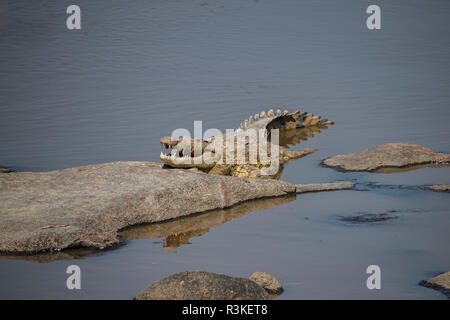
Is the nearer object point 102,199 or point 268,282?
point 268,282

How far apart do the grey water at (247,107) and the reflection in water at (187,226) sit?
0.05 metres

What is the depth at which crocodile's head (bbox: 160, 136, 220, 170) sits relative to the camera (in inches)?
312

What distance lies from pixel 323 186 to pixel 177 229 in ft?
6.89

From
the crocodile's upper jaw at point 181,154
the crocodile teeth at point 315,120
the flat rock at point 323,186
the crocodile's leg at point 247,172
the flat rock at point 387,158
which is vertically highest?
the crocodile teeth at point 315,120

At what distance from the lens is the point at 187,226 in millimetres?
6719

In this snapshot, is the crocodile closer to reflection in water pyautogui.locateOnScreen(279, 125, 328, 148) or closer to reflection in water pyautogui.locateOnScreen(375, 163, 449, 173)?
reflection in water pyautogui.locateOnScreen(279, 125, 328, 148)

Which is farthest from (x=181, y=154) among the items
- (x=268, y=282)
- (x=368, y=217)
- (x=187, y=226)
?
(x=268, y=282)

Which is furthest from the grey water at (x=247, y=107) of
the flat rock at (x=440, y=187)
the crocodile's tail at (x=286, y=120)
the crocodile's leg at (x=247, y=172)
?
the crocodile's tail at (x=286, y=120)

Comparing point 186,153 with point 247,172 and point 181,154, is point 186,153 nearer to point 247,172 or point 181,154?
point 181,154

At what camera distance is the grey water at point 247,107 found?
5637 millimetres

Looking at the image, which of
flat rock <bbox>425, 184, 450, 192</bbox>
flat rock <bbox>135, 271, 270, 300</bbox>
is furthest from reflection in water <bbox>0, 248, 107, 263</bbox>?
flat rock <bbox>425, 184, 450, 192</bbox>

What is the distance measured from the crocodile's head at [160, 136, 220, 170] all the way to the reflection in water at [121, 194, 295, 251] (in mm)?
988

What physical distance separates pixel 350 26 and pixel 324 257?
1400cm

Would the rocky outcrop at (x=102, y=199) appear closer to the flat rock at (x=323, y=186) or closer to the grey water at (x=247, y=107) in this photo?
the flat rock at (x=323, y=186)
